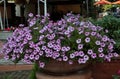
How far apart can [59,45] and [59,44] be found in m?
0.01

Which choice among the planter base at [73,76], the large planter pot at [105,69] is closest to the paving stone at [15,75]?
the large planter pot at [105,69]

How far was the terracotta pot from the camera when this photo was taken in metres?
3.29

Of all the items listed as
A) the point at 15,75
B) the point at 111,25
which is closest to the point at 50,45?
the point at 111,25

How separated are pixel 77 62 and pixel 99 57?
0.75ft

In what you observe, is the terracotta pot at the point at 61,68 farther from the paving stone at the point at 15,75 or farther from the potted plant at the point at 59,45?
the paving stone at the point at 15,75

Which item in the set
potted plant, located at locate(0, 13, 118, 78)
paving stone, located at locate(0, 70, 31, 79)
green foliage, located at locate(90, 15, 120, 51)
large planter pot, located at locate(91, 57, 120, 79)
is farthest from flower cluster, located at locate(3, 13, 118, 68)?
paving stone, located at locate(0, 70, 31, 79)

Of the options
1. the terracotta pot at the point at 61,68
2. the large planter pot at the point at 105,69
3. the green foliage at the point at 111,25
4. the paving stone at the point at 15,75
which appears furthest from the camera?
the paving stone at the point at 15,75

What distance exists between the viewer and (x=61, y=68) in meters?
3.30

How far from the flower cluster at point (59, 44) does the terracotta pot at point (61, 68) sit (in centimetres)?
9

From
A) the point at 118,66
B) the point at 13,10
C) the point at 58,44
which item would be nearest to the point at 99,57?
the point at 58,44

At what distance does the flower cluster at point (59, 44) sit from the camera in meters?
3.17

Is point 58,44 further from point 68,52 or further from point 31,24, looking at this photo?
point 31,24

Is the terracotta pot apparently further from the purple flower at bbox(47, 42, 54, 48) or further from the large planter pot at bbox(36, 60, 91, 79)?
the purple flower at bbox(47, 42, 54, 48)

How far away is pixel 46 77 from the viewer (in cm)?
336
